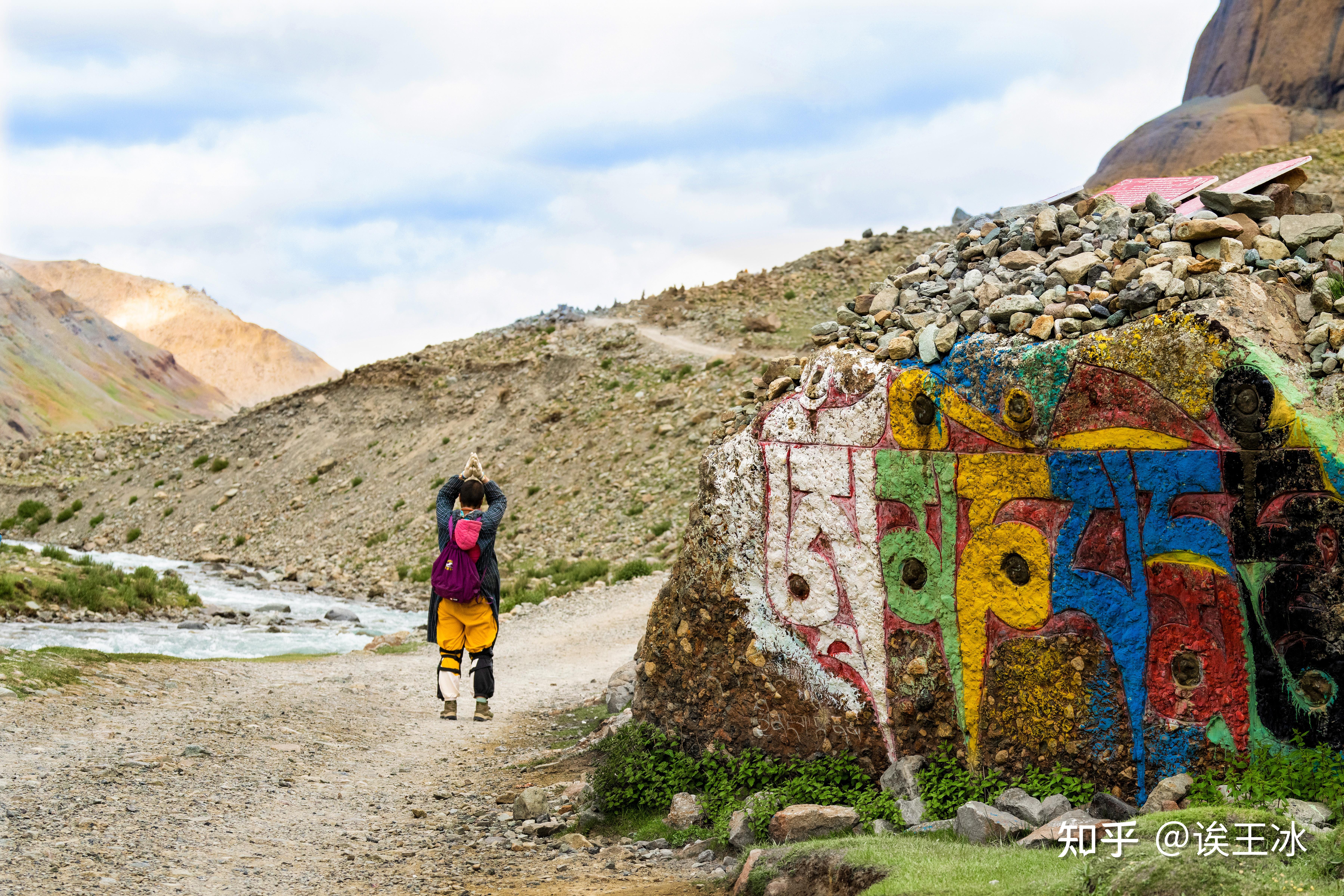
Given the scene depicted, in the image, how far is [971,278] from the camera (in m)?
6.72

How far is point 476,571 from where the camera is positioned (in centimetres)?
868

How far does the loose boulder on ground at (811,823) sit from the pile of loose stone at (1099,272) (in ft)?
8.80

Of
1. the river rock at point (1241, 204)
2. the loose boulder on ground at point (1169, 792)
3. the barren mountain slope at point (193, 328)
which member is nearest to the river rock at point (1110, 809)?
the loose boulder on ground at point (1169, 792)

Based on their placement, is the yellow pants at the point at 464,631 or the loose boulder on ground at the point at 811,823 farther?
the yellow pants at the point at 464,631

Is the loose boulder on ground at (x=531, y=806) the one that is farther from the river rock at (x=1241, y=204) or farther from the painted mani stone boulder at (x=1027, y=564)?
the river rock at (x=1241, y=204)

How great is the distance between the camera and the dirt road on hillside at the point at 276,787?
561 cm

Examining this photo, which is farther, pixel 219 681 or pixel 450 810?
pixel 219 681

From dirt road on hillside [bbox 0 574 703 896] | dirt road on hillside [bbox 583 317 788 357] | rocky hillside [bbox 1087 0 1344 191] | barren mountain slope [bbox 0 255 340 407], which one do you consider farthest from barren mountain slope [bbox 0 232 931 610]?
barren mountain slope [bbox 0 255 340 407]

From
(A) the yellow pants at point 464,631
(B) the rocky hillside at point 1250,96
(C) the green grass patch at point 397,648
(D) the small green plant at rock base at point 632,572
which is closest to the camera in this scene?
(A) the yellow pants at point 464,631

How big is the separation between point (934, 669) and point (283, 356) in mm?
127288

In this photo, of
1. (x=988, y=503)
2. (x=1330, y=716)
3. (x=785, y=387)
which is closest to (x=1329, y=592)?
(x=1330, y=716)

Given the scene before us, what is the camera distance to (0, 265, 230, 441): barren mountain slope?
77.6 m

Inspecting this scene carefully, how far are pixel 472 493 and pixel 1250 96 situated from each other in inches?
2102

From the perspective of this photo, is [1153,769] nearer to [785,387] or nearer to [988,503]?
[988,503]
